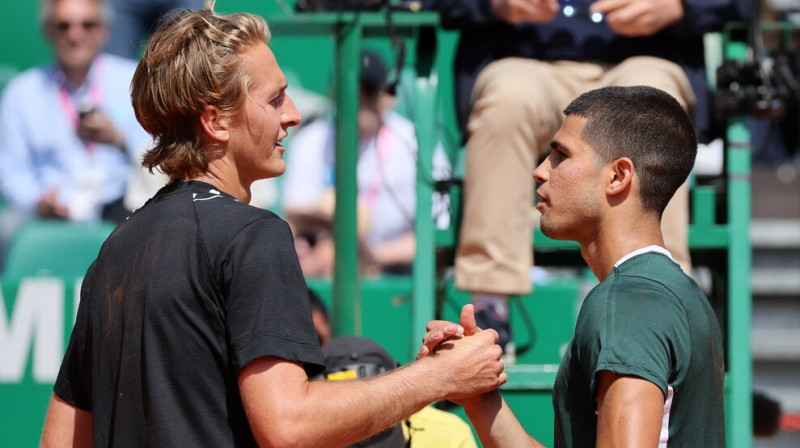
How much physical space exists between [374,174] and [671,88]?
270 centimetres

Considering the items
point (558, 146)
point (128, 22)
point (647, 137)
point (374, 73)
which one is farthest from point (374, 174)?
point (647, 137)

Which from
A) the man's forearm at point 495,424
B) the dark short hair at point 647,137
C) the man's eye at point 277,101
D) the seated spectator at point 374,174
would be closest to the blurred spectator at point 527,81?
the man's forearm at point 495,424

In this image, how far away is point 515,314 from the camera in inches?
201

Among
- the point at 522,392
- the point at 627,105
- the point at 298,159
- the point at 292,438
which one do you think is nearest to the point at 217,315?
the point at 292,438

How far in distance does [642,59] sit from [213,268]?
228 centimetres

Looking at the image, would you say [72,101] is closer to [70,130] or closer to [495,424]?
[70,130]

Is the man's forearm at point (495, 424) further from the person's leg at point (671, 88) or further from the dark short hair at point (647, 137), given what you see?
the person's leg at point (671, 88)

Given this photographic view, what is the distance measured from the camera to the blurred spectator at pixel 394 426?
328 centimetres

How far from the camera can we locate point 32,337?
205 inches

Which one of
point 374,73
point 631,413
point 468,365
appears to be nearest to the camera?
point 631,413

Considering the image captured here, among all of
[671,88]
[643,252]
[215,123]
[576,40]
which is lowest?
[643,252]

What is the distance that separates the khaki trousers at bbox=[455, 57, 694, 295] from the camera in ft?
11.6

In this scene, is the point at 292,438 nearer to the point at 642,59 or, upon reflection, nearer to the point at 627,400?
the point at 627,400

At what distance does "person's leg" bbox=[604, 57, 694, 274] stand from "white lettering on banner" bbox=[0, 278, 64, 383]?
9.67ft
